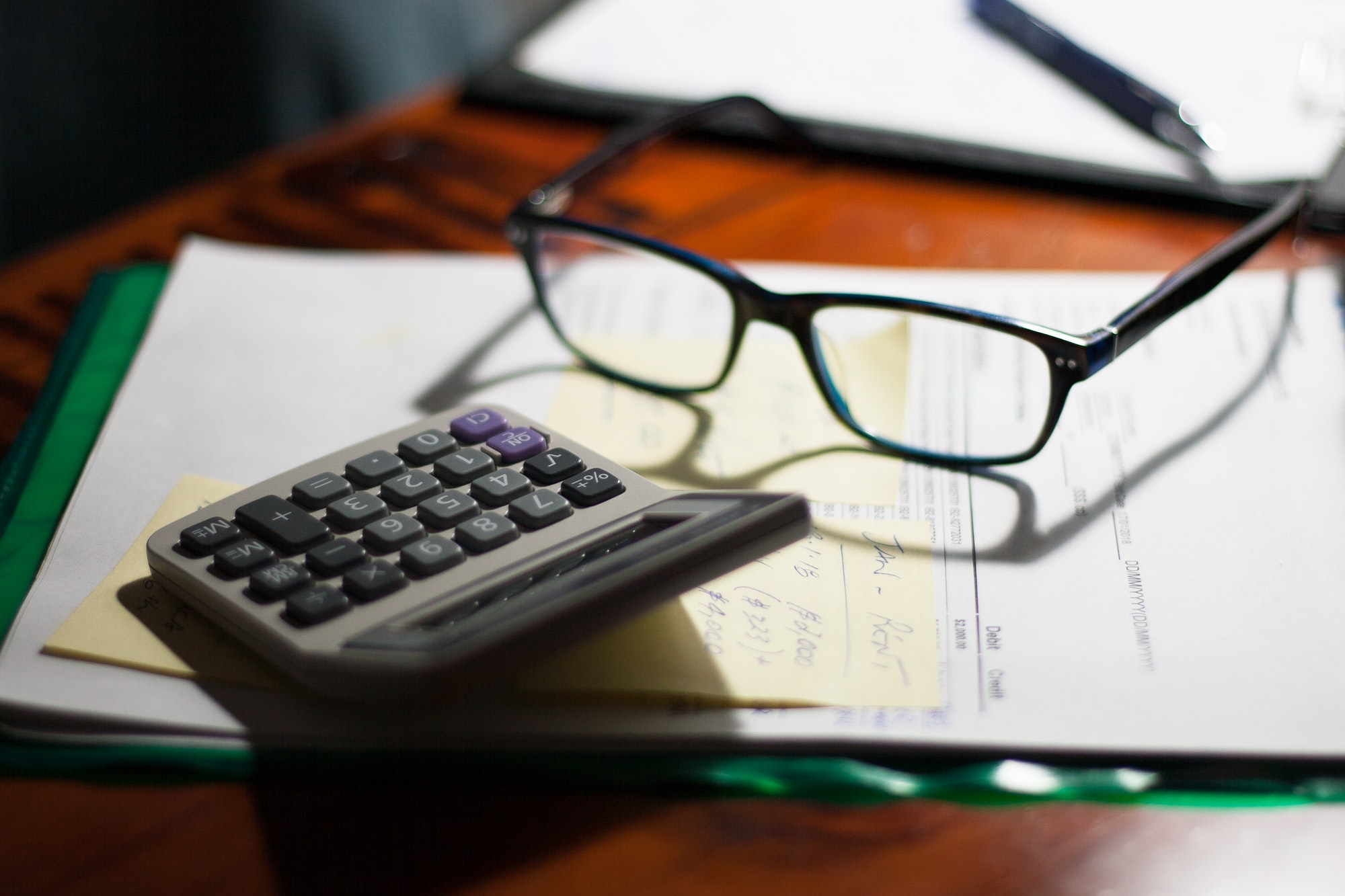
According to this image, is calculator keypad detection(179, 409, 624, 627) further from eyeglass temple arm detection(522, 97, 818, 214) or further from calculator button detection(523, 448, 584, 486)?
eyeglass temple arm detection(522, 97, 818, 214)

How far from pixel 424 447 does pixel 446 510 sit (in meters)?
0.04

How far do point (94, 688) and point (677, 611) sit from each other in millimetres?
158

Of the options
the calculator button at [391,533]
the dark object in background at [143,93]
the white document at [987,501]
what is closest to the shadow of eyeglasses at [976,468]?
the white document at [987,501]

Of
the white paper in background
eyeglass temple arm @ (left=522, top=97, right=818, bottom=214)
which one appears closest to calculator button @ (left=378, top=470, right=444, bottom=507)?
eyeglass temple arm @ (left=522, top=97, right=818, bottom=214)

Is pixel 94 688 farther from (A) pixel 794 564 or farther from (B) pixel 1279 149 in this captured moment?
(B) pixel 1279 149

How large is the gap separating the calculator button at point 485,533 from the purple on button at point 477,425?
0.05 metres

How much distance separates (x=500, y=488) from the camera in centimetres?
33

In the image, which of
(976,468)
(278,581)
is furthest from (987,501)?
(278,581)

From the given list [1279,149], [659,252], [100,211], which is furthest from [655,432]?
[100,211]

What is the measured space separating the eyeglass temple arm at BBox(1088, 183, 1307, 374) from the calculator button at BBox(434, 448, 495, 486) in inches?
8.3

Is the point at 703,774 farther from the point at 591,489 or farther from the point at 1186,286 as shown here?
the point at 1186,286

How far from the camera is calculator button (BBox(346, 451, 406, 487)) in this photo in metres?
0.34

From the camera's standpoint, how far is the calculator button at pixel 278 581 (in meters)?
0.29

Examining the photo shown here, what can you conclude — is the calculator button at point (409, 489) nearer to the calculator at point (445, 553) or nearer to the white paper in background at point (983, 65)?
the calculator at point (445, 553)
